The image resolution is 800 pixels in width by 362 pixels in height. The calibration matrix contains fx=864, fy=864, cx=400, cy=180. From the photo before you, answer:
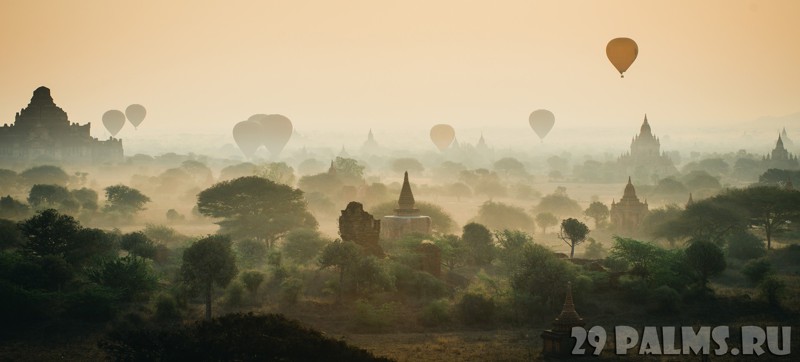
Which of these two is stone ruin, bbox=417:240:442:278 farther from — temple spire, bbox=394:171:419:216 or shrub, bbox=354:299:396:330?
temple spire, bbox=394:171:419:216

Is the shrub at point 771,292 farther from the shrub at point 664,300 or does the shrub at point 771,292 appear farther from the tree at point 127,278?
the tree at point 127,278

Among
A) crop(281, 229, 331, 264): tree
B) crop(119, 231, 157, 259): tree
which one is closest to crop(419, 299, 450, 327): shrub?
crop(281, 229, 331, 264): tree

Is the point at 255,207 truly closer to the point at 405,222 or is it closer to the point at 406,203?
the point at 406,203

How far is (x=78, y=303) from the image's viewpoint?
129 feet

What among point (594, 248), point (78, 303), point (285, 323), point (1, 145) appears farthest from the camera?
point (1, 145)

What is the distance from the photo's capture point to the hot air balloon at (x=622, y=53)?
8334 centimetres

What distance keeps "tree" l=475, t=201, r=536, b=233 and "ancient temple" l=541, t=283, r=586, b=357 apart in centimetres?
5872

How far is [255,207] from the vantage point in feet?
245

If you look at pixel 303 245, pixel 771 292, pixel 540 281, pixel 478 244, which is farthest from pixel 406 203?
pixel 771 292

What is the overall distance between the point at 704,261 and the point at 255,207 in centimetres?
3990

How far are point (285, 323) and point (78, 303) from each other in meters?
16.2

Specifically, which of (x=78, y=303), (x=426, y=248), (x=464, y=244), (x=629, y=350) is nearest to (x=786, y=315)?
(x=629, y=350)

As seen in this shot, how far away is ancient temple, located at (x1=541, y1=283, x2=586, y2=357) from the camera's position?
112 feet

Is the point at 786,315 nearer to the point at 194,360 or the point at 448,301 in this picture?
the point at 448,301
